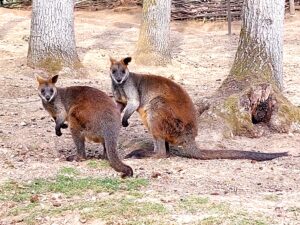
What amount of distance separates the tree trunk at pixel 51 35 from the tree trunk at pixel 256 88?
15.0ft

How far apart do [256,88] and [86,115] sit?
2878 mm

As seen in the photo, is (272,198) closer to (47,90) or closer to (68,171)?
(68,171)

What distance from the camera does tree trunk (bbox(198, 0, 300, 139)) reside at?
8930 millimetres

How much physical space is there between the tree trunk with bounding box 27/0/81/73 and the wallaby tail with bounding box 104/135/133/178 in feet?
19.7

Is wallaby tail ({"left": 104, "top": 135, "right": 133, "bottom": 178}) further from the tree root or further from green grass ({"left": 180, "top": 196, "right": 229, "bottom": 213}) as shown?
the tree root

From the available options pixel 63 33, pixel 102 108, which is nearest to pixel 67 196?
pixel 102 108

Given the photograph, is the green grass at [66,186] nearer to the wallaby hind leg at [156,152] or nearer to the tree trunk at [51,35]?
the wallaby hind leg at [156,152]

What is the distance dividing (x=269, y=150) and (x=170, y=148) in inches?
55.0

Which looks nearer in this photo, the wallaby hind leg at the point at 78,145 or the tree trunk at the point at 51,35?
the wallaby hind leg at the point at 78,145

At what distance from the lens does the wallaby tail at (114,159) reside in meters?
6.54

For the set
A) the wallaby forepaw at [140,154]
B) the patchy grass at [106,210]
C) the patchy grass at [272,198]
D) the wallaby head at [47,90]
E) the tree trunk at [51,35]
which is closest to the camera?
the patchy grass at [106,210]

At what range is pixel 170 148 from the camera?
7746 mm

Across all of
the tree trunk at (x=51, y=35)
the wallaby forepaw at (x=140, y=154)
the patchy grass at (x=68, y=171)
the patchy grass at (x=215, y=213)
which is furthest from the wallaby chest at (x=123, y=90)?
the tree trunk at (x=51, y=35)

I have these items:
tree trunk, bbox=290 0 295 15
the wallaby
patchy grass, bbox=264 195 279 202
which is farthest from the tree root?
tree trunk, bbox=290 0 295 15
